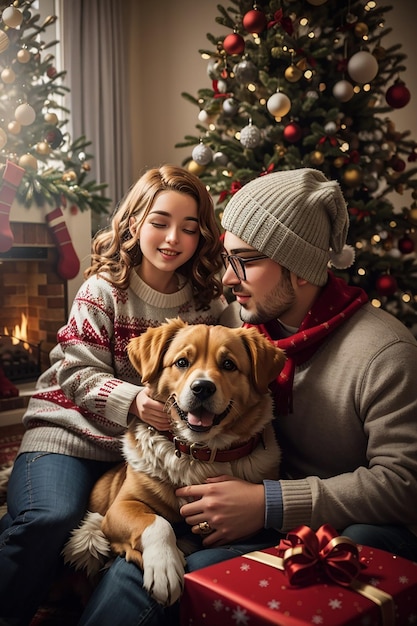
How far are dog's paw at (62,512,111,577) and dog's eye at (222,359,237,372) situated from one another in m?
0.54

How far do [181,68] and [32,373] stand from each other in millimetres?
2979

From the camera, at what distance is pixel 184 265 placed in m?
2.15

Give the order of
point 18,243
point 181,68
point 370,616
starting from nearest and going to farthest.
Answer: point 370,616 < point 18,243 < point 181,68

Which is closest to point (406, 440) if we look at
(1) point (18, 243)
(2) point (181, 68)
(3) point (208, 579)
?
(3) point (208, 579)

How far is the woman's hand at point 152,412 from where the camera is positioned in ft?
5.10

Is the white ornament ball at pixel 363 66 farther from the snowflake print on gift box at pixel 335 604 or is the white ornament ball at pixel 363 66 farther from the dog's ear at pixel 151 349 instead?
the snowflake print on gift box at pixel 335 604

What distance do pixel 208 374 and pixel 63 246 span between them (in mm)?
2905

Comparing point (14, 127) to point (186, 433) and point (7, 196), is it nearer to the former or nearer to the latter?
point (7, 196)

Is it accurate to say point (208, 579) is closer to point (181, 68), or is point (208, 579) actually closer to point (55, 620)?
point (55, 620)

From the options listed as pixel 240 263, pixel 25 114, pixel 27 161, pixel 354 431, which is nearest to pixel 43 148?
pixel 27 161

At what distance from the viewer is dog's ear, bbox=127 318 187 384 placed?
5.08 feet

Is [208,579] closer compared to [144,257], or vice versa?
[208,579]

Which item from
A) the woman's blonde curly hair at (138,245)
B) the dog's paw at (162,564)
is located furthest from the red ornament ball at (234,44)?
the dog's paw at (162,564)

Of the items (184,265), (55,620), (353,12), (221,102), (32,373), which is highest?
(353,12)
